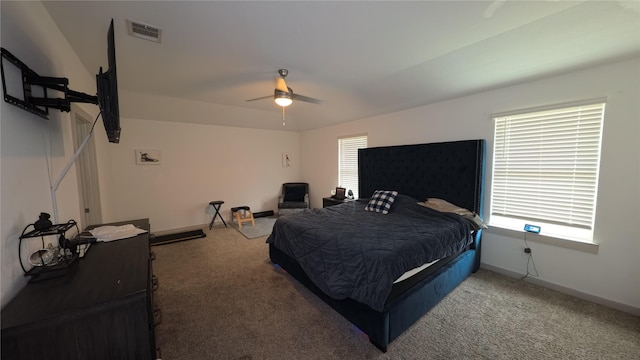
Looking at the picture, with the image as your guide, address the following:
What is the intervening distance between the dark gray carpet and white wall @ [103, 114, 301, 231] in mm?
2369

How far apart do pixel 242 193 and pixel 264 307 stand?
3.85 metres

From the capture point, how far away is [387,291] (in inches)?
69.4

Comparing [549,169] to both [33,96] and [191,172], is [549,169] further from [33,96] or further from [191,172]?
[191,172]

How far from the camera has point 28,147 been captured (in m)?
1.36

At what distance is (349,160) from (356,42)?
3238 millimetres

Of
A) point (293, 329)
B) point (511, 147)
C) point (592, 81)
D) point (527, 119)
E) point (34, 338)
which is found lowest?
point (293, 329)

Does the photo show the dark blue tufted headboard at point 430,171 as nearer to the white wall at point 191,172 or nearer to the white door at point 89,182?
the white wall at point 191,172

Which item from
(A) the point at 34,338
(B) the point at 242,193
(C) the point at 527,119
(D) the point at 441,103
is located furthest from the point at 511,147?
(B) the point at 242,193

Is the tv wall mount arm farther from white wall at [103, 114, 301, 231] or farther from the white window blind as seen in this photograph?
the white window blind

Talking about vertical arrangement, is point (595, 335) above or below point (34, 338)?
below

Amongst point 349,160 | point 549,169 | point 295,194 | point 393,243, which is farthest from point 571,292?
point 295,194

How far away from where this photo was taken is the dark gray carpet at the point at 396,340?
180 cm

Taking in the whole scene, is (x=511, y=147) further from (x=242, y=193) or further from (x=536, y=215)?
(x=242, y=193)

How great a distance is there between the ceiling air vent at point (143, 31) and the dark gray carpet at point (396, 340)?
8.80ft
